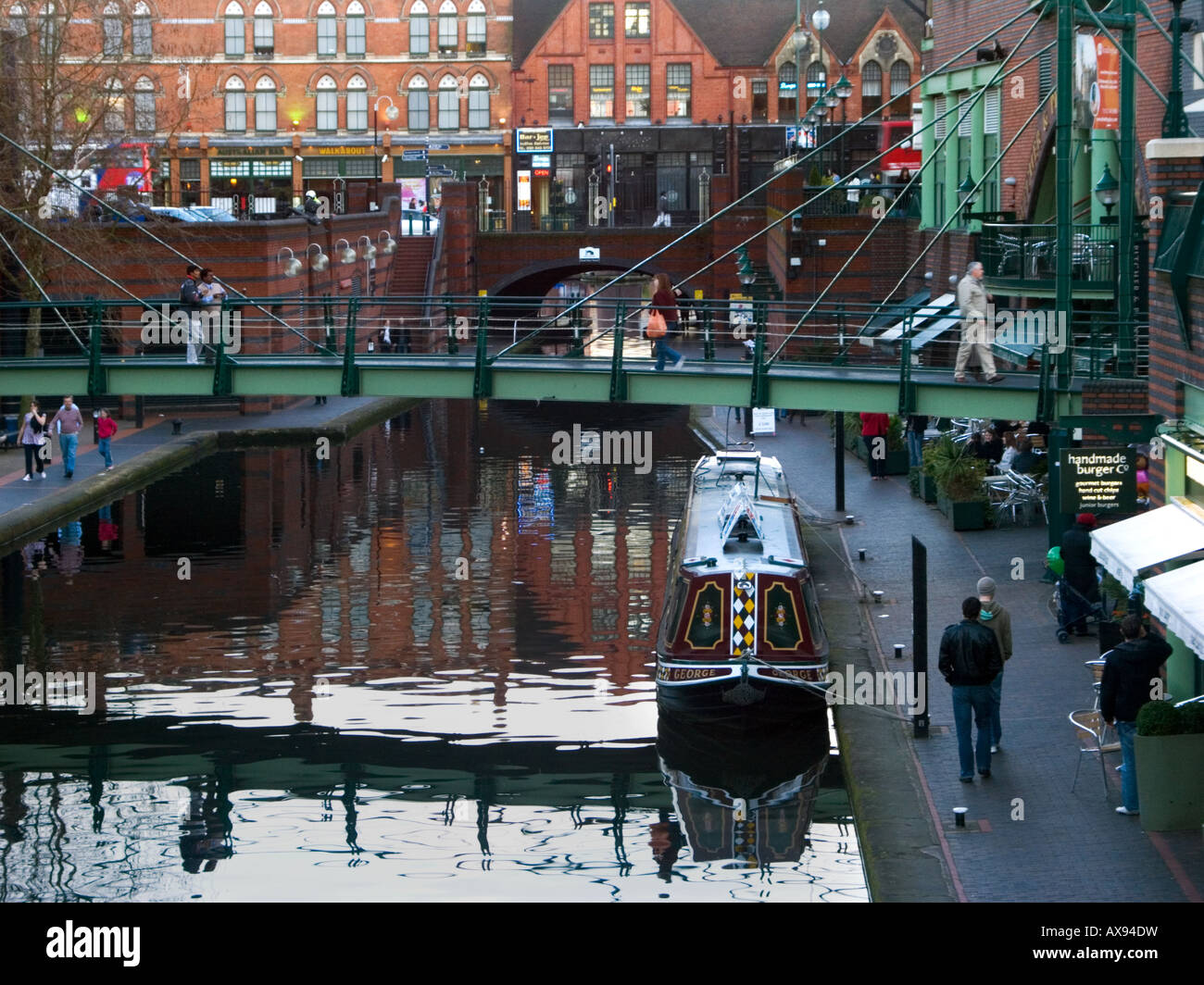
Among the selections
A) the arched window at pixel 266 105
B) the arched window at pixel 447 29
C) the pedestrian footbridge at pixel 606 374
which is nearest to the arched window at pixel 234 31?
the arched window at pixel 266 105

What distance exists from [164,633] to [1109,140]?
18.3m

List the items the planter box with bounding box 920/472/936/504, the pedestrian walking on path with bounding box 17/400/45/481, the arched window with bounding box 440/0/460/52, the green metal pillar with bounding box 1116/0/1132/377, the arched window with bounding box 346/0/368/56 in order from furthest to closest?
the arched window with bounding box 440/0/460/52, the arched window with bounding box 346/0/368/56, the pedestrian walking on path with bounding box 17/400/45/481, the planter box with bounding box 920/472/936/504, the green metal pillar with bounding box 1116/0/1132/377

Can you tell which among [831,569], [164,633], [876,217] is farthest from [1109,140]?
[164,633]

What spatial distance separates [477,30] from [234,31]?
10.6 m

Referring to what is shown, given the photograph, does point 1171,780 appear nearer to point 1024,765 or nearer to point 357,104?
point 1024,765

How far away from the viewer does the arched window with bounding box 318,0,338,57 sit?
81.4m

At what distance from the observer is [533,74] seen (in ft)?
269

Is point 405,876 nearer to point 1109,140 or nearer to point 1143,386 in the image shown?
point 1143,386

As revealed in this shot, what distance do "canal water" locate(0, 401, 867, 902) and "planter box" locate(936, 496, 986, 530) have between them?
490 centimetres

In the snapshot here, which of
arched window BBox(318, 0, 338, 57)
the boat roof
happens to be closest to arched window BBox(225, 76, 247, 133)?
arched window BBox(318, 0, 338, 57)

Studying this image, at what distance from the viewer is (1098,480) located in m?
22.7

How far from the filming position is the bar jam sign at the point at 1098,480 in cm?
2261

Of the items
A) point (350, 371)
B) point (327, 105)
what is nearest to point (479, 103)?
point (327, 105)

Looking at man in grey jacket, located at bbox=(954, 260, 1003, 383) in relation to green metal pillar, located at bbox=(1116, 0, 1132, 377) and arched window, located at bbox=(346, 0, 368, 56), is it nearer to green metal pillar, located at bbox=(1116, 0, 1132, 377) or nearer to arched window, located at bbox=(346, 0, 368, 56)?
green metal pillar, located at bbox=(1116, 0, 1132, 377)
